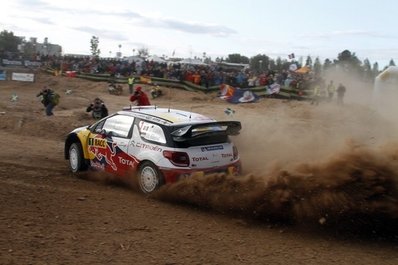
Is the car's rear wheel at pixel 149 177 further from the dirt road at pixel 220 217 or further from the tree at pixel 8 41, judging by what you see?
the tree at pixel 8 41

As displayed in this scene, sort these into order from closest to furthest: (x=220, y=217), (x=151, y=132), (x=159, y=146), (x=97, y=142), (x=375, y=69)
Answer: (x=220, y=217)
(x=159, y=146)
(x=151, y=132)
(x=97, y=142)
(x=375, y=69)

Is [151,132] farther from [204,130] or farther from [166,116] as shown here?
[204,130]

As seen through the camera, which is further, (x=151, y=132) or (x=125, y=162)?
(x=125, y=162)

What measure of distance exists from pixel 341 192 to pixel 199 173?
2.35m

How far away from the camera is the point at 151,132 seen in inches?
331

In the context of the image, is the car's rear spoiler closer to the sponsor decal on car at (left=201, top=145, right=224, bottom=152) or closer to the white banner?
the sponsor decal on car at (left=201, top=145, right=224, bottom=152)

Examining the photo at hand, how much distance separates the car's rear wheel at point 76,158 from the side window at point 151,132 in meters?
1.80

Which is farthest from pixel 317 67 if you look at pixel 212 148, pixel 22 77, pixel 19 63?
pixel 212 148

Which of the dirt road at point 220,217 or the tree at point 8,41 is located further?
the tree at point 8,41

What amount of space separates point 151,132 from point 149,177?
81 centimetres

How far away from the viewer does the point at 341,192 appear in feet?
21.4

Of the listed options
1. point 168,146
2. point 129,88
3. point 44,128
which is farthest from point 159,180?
point 129,88

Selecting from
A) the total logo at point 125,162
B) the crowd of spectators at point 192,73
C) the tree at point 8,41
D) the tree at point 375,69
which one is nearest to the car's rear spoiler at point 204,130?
the total logo at point 125,162

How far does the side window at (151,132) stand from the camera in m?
8.20
